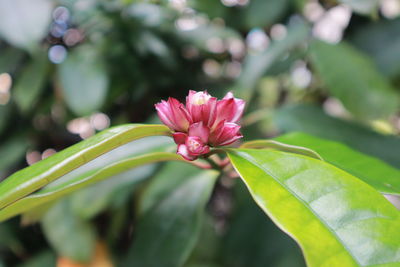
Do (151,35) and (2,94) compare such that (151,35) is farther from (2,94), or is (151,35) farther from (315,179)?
(315,179)

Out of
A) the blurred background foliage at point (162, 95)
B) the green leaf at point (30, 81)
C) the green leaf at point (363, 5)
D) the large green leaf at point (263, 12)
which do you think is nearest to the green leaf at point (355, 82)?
the blurred background foliage at point (162, 95)

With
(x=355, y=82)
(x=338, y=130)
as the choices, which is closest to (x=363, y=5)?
(x=355, y=82)

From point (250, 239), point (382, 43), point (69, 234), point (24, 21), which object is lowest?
point (250, 239)

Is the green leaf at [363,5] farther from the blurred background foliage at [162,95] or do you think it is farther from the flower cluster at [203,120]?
the flower cluster at [203,120]

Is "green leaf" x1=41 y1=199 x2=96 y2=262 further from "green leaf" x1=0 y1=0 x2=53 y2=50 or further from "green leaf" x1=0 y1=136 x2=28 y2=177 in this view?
"green leaf" x1=0 y1=0 x2=53 y2=50

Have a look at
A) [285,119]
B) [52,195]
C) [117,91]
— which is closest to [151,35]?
[117,91]

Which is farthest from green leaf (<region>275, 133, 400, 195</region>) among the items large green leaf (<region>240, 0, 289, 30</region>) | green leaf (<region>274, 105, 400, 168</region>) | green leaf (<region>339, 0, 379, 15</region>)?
large green leaf (<region>240, 0, 289, 30</region>)

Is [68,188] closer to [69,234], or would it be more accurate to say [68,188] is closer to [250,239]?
[69,234]

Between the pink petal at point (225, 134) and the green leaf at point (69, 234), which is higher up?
the pink petal at point (225, 134)
